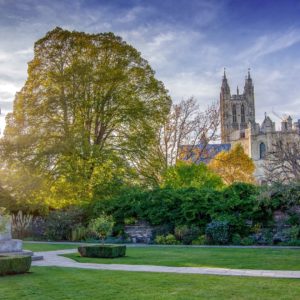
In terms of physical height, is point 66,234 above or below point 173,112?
below

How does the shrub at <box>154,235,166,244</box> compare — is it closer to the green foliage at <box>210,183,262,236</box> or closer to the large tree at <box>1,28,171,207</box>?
the green foliage at <box>210,183,262,236</box>

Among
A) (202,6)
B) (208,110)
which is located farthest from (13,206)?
(202,6)

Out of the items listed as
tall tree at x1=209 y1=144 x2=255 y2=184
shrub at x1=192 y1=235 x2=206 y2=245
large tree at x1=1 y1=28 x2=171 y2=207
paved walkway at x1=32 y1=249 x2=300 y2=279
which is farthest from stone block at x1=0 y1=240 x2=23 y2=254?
tall tree at x1=209 y1=144 x2=255 y2=184

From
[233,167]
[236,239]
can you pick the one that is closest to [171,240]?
[236,239]

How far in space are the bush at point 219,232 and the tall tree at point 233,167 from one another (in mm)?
21416

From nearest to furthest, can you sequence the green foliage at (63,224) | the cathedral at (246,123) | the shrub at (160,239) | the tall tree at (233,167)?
1. the shrub at (160,239)
2. the green foliage at (63,224)
3. the tall tree at (233,167)
4. the cathedral at (246,123)

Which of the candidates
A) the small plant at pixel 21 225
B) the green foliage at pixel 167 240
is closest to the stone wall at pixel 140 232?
the green foliage at pixel 167 240

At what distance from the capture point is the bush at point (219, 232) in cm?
2272

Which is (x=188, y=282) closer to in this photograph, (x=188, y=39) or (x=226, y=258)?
(x=226, y=258)

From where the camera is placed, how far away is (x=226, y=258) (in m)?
15.7

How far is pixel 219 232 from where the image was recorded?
2281 centimetres

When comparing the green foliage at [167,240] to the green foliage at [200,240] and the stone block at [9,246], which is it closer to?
the green foliage at [200,240]

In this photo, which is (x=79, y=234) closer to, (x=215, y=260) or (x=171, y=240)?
(x=171, y=240)

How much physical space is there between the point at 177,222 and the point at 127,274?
12.8 metres
